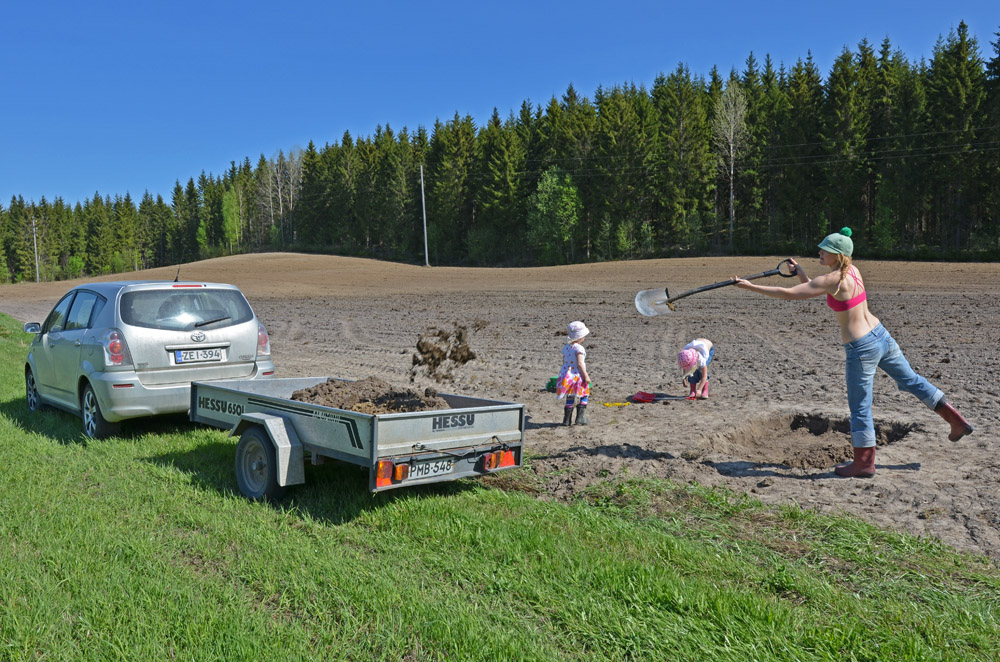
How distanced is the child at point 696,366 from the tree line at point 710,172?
39615 mm

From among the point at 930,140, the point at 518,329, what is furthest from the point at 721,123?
the point at 518,329

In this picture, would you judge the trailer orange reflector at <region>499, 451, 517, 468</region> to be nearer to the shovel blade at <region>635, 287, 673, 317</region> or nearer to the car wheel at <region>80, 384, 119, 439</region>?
the shovel blade at <region>635, 287, 673, 317</region>

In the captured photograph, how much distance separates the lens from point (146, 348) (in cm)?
770

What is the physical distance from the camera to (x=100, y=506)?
A: 17.7ft

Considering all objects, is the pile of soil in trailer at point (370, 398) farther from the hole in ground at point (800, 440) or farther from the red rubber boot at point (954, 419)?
the red rubber boot at point (954, 419)

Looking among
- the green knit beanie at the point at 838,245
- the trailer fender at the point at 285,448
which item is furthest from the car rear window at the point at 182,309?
the green knit beanie at the point at 838,245

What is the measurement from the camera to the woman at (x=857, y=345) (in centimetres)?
608

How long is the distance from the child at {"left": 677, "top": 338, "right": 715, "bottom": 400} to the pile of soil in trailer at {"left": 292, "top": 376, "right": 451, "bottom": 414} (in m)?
4.23

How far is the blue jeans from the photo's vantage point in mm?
6098

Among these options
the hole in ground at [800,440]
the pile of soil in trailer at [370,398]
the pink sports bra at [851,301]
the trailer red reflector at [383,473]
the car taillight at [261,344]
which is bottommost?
the hole in ground at [800,440]

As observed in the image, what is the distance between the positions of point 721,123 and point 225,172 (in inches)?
4714

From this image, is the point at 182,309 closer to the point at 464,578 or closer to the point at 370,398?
the point at 370,398

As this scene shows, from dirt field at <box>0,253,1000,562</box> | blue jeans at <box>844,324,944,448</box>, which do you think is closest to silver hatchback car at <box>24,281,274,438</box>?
dirt field at <box>0,253,1000,562</box>

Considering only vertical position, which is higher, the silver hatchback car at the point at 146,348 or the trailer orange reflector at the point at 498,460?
the silver hatchback car at the point at 146,348
